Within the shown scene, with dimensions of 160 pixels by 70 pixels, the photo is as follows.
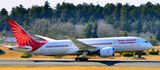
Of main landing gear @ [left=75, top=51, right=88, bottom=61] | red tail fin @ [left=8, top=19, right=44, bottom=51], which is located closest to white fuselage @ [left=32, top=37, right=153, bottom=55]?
red tail fin @ [left=8, top=19, right=44, bottom=51]

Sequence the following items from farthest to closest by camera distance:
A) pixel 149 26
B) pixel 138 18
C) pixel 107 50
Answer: pixel 138 18 < pixel 149 26 < pixel 107 50

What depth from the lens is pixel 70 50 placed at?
69750 millimetres

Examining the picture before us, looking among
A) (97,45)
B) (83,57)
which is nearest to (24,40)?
(83,57)

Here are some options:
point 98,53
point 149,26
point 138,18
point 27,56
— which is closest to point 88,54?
point 98,53

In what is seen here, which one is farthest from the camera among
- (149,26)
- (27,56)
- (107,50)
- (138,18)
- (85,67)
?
(138,18)

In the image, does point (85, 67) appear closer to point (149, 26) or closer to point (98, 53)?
point (98, 53)

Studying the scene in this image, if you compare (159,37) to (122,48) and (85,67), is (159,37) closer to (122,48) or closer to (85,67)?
(122,48)

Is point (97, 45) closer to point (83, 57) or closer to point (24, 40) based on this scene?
point (83, 57)

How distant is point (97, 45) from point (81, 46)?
1.93m

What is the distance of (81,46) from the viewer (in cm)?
6881

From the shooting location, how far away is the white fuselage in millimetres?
68875

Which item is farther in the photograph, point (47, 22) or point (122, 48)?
point (47, 22)

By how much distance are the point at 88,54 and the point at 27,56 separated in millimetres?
18654

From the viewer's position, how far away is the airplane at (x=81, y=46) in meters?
68.4
